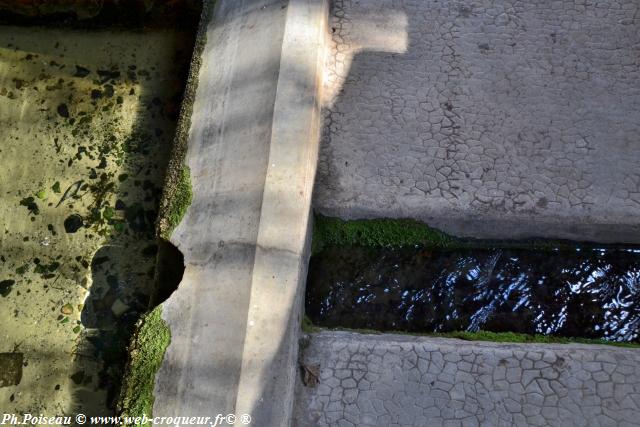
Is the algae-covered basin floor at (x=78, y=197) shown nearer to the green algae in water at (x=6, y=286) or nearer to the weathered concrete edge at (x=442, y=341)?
the green algae in water at (x=6, y=286)

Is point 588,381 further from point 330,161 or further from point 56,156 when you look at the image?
point 56,156

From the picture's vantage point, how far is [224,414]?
2238 mm

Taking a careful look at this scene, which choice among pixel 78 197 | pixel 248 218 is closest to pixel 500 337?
→ pixel 248 218

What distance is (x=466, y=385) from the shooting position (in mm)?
2426

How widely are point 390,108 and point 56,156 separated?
191 cm

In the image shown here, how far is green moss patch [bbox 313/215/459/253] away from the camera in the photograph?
109 inches

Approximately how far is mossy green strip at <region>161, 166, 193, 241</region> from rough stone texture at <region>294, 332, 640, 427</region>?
84cm

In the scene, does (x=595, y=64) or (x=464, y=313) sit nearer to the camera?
(x=464, y=313)

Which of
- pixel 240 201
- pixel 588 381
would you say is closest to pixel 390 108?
pixel 240 201

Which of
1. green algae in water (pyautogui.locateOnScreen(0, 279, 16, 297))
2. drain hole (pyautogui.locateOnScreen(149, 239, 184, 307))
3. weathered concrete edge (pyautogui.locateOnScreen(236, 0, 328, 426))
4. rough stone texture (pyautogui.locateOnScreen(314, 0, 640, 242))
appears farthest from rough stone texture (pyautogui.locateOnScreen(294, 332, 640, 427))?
green algae in water (pyautogui.locateOnScreen(0, 279, 16, 297))

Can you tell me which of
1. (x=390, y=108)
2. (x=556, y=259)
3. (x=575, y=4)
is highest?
(x=575, y=4)

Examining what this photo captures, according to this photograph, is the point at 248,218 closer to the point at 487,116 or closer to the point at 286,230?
the point at 286,230

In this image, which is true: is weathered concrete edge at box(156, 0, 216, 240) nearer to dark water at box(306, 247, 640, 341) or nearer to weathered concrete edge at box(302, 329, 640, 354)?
dark water at box(306, 247, 640, 341)

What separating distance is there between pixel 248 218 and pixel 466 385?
3.86ft
